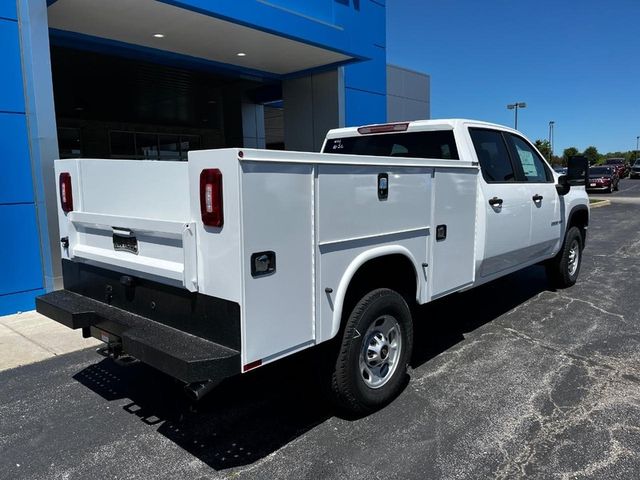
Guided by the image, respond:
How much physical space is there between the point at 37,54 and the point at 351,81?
7.34m

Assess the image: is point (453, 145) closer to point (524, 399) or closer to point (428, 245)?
point (428, 245)

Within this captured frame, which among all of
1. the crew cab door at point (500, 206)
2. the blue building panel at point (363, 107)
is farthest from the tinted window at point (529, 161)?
the blue building panel at point (363, 107)

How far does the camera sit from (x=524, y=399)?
3811 millimetres

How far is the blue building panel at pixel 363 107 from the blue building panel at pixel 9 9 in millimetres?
7305

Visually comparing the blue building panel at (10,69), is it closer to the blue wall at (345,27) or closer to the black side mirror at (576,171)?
the blue wall at (345,27)

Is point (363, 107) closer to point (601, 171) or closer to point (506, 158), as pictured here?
point (506, 158)

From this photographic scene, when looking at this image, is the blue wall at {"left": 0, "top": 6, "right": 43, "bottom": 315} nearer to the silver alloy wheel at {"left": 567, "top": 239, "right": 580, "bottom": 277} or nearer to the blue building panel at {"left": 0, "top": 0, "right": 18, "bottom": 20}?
the blue building panel at {"left": 0, "top": 0, "right": 18, "bottom": 20}

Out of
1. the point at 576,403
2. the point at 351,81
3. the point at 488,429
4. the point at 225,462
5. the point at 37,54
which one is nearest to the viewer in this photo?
the point at 225,462

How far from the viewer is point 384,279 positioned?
3713 mm

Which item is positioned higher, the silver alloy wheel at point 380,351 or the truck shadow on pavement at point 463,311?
the silver alloy wheel at point 380,351

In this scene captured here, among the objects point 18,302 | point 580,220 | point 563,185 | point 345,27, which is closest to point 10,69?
point 18,302

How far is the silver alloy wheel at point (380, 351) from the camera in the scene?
11.6ft

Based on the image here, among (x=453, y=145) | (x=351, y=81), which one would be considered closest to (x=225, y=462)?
(x=453, y=145)

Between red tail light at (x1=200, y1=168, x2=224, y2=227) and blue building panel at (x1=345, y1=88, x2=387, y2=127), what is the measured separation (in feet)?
32.4
